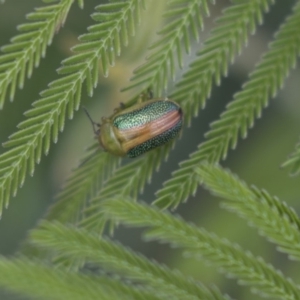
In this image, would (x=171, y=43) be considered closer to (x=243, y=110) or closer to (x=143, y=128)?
(x=243, y=110)

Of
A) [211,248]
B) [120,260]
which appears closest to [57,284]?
[120,260]

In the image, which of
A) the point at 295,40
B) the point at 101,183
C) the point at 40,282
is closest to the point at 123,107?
the point at 101,183

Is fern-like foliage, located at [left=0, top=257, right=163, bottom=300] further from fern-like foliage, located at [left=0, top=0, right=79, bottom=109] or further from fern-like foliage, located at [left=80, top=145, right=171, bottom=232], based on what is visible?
fern-like foliage, located at [left=0, top=0, right=79, bottom=109]

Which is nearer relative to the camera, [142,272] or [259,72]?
[142,272]

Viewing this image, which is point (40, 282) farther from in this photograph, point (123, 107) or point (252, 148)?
point (252, 148)

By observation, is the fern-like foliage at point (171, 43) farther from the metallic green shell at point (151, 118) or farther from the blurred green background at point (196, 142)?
the blurred green background at point (196, 142)
